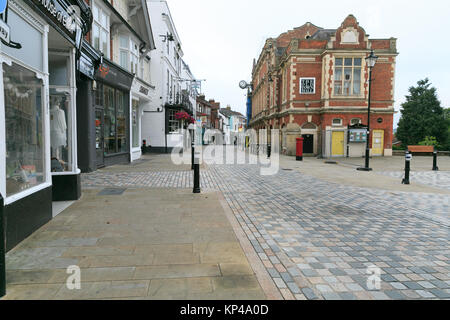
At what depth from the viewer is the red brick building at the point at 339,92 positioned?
1005 inches

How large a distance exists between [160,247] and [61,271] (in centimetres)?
129

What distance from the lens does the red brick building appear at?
83.7 ft

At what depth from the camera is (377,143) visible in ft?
87.3

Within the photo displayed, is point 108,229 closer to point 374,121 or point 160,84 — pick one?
point 160,84

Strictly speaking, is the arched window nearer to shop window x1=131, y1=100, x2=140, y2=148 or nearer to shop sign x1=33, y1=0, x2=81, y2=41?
shop window x1=131, y1=100, x2=140, y2=148

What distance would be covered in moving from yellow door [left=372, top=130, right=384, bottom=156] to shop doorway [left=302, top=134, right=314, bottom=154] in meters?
4.96

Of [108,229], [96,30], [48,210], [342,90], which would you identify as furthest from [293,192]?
[342,90]

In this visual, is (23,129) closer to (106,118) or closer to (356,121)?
(106,118)

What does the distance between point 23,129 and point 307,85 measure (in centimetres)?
2476

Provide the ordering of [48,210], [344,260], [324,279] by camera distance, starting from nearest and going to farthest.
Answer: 1. [324,279]
2. [344,260]
3. [48,210]

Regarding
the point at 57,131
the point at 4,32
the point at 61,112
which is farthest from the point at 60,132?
the point at 4,32

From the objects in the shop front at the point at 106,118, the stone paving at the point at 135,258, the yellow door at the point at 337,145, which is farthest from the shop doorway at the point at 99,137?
the yellow door at the point at 337,145

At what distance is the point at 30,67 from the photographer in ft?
16.7

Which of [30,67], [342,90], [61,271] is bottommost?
[61,271]
